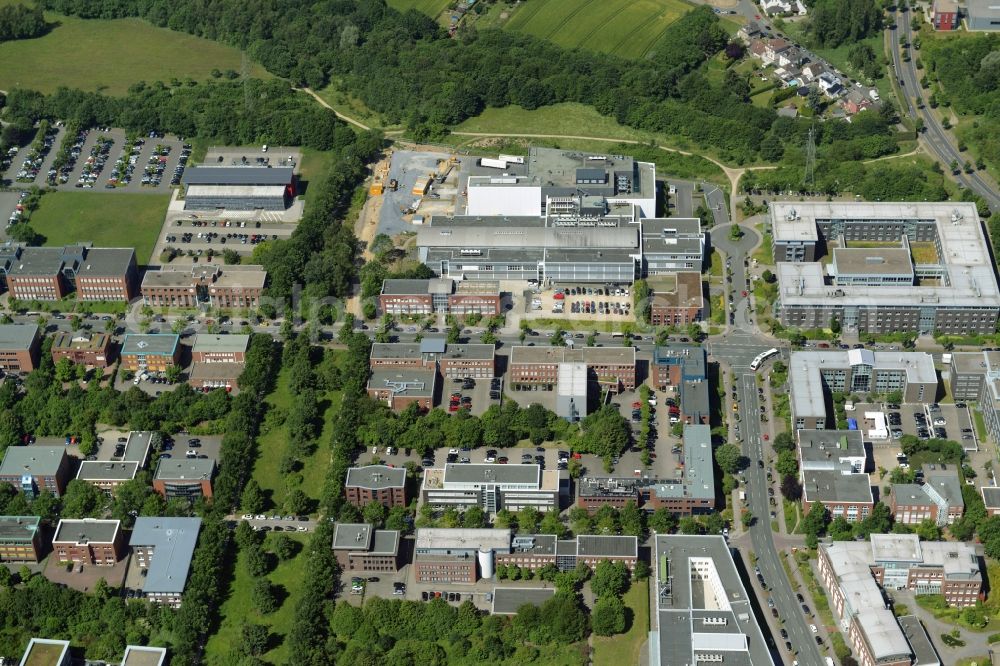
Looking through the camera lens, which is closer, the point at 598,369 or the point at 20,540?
the point at 20,540

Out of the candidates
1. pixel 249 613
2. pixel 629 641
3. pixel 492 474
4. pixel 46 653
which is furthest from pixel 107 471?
pixel 629 641

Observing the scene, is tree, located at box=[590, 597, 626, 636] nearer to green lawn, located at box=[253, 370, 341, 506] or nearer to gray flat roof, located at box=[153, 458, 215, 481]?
green lawn, located at box=[253, 370, 341, 506]

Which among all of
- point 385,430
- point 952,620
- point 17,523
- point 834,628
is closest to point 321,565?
point 385,430

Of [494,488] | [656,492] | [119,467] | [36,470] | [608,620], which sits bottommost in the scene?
[608,620]

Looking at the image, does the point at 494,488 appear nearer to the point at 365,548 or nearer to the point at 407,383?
the point at 365,548

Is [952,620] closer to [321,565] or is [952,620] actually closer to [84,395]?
[321,565]

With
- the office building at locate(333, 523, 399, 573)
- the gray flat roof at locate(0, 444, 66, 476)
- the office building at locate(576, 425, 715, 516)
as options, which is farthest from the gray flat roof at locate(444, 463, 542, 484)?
the gray flat roof at locate(0, 444, 66, 476)
